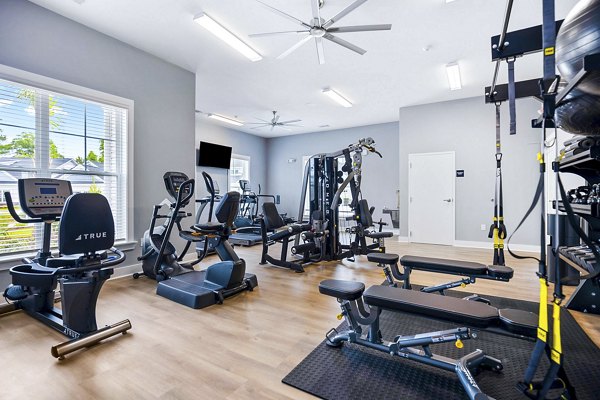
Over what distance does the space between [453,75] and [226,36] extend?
364 cm

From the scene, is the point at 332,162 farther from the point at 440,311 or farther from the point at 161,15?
the point at 440,311

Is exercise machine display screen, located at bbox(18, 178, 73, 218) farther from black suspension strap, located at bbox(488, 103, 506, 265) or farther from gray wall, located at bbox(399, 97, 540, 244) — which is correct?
gray wall, located at bbox(399, 97, 540, 244)

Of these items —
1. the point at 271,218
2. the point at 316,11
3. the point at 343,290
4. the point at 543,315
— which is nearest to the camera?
the point at 543,315

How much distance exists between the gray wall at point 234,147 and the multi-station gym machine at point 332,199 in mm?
3964

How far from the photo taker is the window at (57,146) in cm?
297

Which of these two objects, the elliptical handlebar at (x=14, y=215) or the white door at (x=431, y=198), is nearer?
the elliptical handlebar at (x=14, y=215)

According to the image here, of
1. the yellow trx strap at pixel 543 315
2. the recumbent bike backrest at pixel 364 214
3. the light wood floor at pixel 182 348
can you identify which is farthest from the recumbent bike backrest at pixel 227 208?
the yellow trx strap at pixel 543 315

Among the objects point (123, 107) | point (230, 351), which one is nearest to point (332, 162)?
point (123, 107)

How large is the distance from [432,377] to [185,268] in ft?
10.5

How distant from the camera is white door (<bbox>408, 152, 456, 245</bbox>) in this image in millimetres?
6281

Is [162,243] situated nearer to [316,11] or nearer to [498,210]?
[316,11]

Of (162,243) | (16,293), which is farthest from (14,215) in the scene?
(162,243)

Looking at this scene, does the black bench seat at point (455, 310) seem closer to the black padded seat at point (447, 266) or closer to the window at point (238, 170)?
the black padded seat at point (447, 266)

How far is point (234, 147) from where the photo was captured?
903cm
